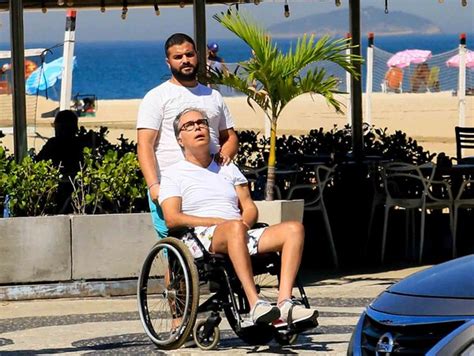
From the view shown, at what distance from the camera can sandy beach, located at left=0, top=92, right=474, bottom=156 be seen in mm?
28703

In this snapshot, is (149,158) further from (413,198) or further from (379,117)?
(379,117)

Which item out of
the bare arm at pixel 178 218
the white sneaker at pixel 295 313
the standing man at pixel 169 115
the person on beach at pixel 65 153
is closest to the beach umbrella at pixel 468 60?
the person on beach at pixel 65 153

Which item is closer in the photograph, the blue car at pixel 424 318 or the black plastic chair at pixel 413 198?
the blue car at pixel 424 318

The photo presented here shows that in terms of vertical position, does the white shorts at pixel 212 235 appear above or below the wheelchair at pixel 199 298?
above

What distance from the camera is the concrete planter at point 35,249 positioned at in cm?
1059

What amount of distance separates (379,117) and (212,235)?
32.3 metres

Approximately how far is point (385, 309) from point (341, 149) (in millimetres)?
7955

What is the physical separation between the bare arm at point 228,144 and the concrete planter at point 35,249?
94.5 inches

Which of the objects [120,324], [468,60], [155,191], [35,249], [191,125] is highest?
[468,60]

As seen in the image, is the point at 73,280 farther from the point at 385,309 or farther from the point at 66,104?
the point at 385,309

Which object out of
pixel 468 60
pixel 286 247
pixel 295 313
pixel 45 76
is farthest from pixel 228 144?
pixel 468 60

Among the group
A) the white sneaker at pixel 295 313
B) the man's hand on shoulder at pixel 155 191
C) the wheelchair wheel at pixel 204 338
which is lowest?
the wheelchair wheel at pixel 204 338

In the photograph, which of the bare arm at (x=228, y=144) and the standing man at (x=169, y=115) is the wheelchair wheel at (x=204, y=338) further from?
the bare arm at (x=228, y=144)

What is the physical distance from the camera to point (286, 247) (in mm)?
7789
